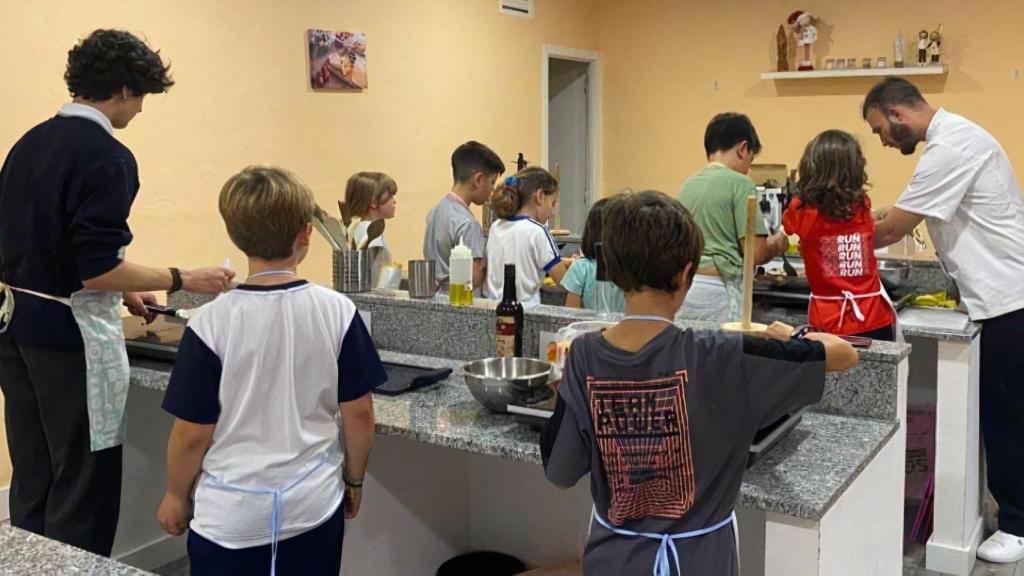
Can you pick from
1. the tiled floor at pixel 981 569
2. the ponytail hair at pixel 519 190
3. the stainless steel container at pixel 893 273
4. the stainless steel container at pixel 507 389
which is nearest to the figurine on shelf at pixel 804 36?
the stainless steel container at pixel 893 273

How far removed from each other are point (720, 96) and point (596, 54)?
1041 mm

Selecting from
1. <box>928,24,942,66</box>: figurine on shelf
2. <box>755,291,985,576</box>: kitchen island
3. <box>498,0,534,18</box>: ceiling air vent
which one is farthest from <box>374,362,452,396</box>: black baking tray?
<box>928,24,942,66</box>: figurine on shelf

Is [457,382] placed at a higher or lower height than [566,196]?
lower

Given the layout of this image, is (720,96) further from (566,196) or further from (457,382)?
(457,382)

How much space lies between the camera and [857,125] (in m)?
6.18

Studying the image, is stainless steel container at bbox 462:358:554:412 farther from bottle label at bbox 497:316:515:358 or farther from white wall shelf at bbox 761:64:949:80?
white wall shelf at bbox 761:64:949:80

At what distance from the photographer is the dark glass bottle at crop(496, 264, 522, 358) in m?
2.39

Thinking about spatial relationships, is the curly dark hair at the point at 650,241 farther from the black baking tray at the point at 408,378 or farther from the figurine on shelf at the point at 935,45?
the figurine on shelf at the point at 935,45

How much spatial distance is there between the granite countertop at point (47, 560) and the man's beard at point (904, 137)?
2760 mm

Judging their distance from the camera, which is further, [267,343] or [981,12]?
[981,12]

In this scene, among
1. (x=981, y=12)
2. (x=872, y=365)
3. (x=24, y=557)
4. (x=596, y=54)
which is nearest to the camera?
(x=24, y=557)

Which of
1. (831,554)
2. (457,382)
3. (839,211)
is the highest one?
(839,211)

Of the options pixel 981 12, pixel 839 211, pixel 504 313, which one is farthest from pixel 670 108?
pixel 504 313

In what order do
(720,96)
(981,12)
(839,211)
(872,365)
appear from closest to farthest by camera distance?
(872,365), (839,211), (981,12), (720,96)
